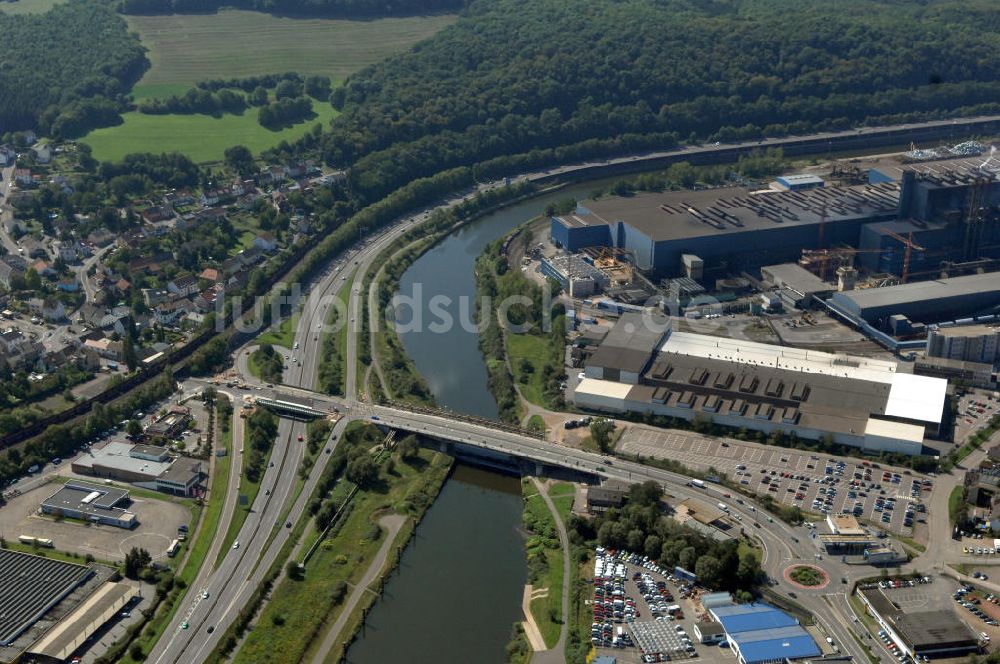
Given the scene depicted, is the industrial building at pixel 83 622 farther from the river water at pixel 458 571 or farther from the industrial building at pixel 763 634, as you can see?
the industrial building at pixel 763 634

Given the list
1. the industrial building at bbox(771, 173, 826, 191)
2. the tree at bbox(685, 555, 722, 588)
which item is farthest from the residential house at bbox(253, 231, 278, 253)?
the tree at bbox(685, 555, 722, 588)

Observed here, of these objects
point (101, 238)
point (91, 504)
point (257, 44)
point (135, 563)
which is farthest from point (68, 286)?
point (257, 44)

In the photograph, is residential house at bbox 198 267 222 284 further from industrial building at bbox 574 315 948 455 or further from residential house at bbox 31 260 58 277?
industrial building at bbox 574 315 948 455

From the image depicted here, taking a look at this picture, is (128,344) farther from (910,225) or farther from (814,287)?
(910,225)

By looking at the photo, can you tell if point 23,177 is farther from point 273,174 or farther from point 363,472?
point 363,472

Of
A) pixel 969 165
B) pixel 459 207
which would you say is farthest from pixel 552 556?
pixel 969 165

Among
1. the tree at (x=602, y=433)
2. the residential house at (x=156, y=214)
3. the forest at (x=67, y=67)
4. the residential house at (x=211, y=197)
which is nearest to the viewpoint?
the tree at (x=602, y=433)

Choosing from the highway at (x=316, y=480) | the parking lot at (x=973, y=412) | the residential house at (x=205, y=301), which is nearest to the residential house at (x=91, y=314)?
the residential house at (x=205, y=301)

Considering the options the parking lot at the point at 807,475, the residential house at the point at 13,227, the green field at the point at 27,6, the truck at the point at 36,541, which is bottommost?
the parking lot at the point at 807,475
